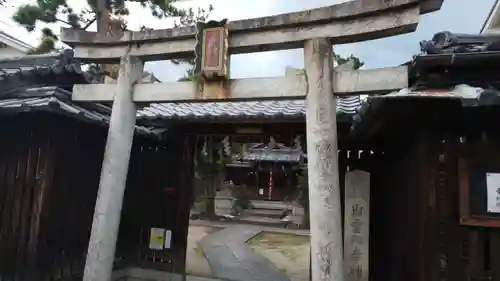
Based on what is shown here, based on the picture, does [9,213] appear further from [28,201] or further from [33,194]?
[33,194]

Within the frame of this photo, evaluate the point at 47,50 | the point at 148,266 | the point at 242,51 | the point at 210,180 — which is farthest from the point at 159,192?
the point at 210,180

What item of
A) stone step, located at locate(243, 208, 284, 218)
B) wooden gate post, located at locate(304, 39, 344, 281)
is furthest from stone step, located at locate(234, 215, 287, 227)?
wooden gate post, located at locate(304, 39, 344, 281)

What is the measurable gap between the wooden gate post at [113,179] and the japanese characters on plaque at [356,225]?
13.4 feet

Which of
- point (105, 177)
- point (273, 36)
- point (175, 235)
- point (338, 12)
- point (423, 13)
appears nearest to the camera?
point (423, 13)

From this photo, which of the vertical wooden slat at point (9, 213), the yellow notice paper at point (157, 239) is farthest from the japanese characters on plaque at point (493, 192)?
the vertical wooden slat at point (9, 213)

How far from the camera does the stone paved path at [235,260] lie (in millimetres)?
9612

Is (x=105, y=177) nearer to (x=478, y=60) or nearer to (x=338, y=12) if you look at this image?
(x=338, y=12)

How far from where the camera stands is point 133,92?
5.73 metres

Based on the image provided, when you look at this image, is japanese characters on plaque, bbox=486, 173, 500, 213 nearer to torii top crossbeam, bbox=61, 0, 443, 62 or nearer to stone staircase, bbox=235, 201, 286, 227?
torii top crossbeam, bbox=61, 0, 443, 62

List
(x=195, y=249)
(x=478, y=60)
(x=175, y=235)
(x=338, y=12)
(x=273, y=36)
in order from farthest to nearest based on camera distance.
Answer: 1. (x=195, y=249)
2. (x=175, y=235)
3. (x=273, y=36)
4. (x=338, y=12)
5. (x=478, y=60)

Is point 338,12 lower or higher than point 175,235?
higher

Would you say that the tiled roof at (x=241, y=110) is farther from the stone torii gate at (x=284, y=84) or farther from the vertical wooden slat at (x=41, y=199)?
the vertical wooden slat at (x=41, y=199)

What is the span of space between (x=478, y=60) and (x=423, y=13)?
2.90 ft

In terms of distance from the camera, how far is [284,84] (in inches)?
196
